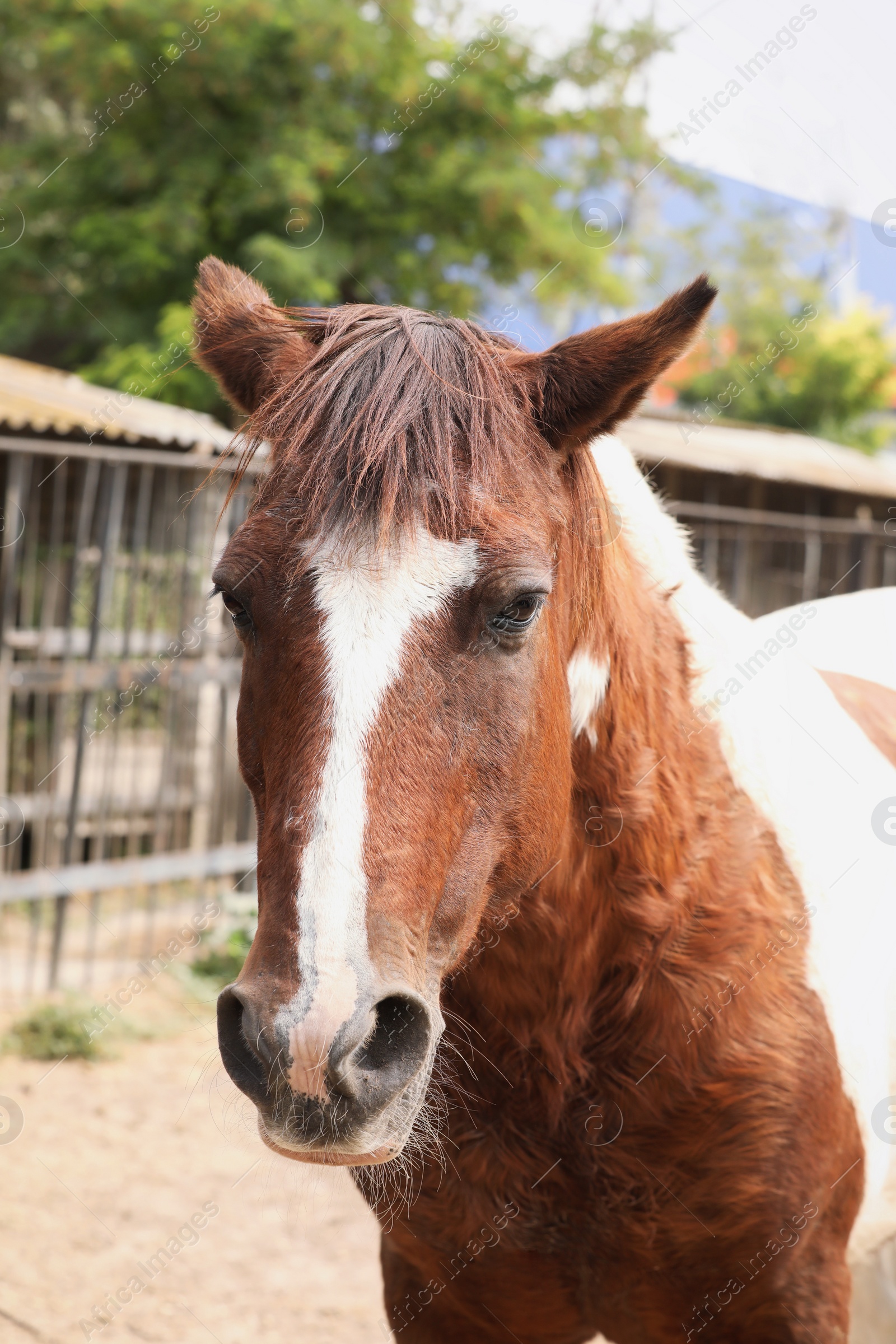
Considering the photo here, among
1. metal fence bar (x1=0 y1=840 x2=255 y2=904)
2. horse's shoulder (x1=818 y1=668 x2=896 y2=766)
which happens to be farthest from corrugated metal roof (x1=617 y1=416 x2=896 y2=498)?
horse's shoulder (x1=818 y1=668 x2=896 y2=766)

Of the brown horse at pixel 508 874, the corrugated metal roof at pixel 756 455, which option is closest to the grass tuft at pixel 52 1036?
the brown horse at pixel 508 874

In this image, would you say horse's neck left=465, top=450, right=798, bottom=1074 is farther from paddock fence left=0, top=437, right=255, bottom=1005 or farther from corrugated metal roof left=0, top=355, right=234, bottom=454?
corrugated metal roof left=0, top=355, right=234, bottom=454

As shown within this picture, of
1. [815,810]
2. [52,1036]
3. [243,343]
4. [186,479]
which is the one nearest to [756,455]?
[186,479]

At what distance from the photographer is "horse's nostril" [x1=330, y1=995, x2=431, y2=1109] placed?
1341 mm

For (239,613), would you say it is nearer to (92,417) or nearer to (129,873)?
(129,873)

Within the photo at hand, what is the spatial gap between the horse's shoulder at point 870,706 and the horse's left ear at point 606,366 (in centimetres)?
125

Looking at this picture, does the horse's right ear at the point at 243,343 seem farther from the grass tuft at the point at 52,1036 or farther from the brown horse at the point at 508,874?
the grass tuft at the point at 52,1036

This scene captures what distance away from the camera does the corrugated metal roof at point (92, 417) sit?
6668 millimetres

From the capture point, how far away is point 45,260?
1213 cm

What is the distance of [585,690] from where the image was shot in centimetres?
186

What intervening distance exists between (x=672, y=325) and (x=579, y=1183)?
4.82 ft

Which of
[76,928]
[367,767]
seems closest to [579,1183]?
[367,767]

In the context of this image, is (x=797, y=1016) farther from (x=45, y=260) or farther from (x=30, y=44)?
(x=30, y=44)

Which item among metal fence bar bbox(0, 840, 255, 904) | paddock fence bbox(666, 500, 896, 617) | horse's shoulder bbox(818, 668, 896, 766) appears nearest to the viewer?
horse's shoulder bbox(818, 668, 896, 766)
